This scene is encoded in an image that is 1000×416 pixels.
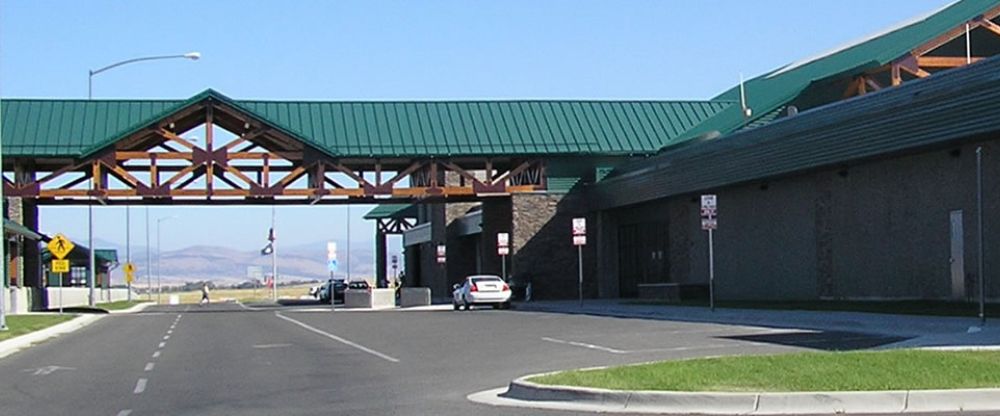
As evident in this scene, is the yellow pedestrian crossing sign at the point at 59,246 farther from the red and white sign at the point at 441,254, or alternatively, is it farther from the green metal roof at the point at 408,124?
the red and white sign at the point at 441,254

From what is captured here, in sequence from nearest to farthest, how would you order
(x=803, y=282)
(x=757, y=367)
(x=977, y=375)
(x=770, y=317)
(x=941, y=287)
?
(x=977, y=375), (x=757, y=367), (x=770, y=317), (x=941, y=287), (x=803, y=282)

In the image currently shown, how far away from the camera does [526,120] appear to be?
6594cm

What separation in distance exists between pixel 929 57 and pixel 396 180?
2305cm

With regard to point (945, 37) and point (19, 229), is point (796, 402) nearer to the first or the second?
point (945, 37)

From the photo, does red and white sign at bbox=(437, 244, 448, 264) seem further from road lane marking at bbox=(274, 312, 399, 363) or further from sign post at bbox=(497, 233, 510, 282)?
road lane marking at bbox=(274, 312, 399, 363)

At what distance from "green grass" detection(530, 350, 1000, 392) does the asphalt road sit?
157 centimetres

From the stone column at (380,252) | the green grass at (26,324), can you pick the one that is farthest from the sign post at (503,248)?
the stone column at (380,252)

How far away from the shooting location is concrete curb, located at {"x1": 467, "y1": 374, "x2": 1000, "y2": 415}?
14.3 meters

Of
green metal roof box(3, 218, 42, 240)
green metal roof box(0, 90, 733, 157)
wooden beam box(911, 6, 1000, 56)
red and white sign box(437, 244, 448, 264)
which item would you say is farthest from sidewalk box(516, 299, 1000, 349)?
red and white sign box(437, 244, 448, 264)

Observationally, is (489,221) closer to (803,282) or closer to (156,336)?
(803,282)

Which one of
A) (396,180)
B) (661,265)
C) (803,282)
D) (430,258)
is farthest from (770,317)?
(430,258)

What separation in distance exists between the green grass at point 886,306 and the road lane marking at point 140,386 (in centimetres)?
1633

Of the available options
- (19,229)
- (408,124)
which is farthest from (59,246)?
(408,124)

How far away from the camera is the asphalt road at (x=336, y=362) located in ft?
57.2
